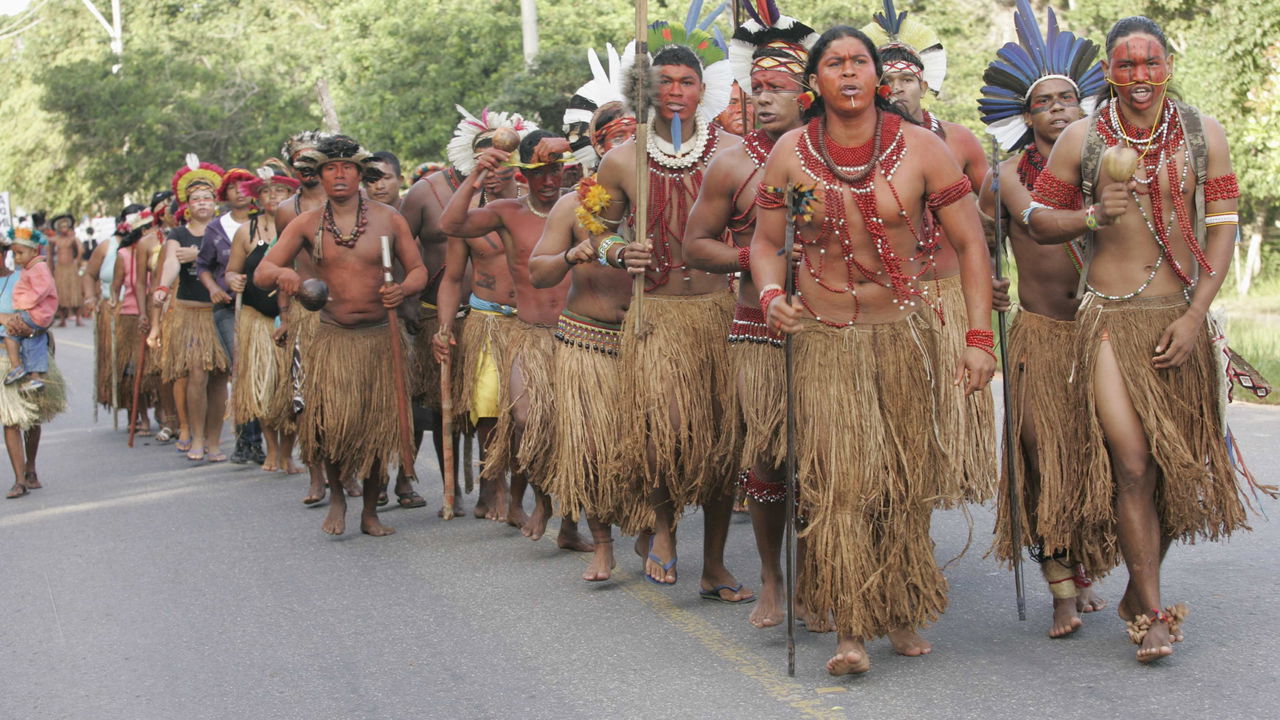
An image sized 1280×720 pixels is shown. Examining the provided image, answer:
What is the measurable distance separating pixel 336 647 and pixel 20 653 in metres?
1.39

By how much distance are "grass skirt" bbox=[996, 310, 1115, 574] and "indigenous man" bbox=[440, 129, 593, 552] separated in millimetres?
2624

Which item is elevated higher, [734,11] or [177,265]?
Result: [734,11]

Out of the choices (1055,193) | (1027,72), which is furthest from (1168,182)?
(1027,72)

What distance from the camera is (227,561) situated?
8.35 meters

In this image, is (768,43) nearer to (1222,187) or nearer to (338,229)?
Result: (1222,187)

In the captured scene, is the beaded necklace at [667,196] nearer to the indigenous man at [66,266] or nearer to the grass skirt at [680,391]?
the grass skirt at [680,391]

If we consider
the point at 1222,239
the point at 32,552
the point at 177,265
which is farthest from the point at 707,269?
the point at 177,265

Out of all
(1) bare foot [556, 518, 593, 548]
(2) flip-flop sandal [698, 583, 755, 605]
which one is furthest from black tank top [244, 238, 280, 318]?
(2) flip-flop sandal [698, 583, 755, 605]

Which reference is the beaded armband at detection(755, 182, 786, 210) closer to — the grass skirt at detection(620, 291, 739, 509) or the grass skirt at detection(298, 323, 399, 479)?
the grass skirt at detection(620, 291, 739, 509)

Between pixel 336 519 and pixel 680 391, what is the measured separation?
299 cm

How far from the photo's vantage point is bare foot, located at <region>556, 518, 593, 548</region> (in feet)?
26.5

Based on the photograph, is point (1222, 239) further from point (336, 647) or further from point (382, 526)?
point (382, 526)

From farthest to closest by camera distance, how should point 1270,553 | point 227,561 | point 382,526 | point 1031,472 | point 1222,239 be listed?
point 382,526 → point 227,561 → point 1270,553 → point 1031,472 → point 1222,239

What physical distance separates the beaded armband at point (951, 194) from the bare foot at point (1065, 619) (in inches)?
61.0
